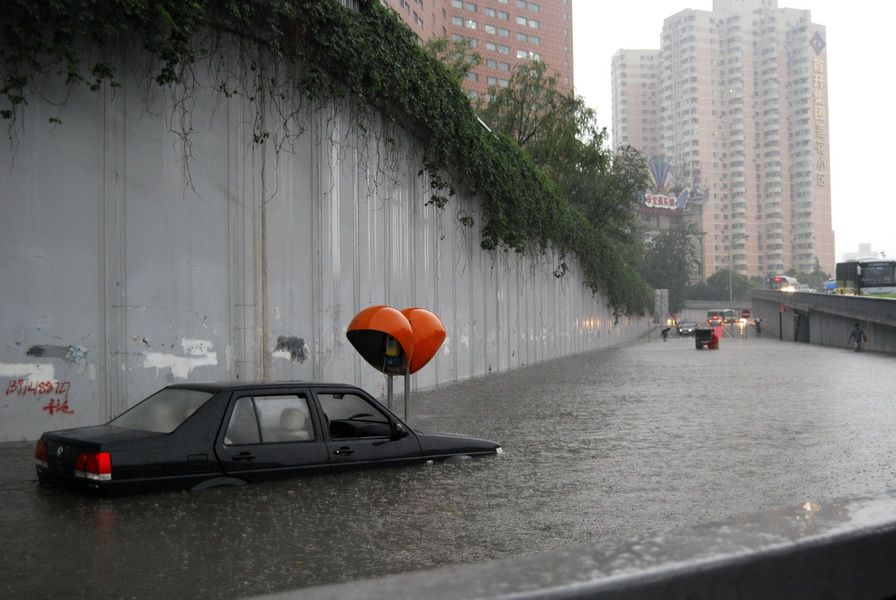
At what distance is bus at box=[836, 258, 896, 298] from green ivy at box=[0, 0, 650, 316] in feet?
128

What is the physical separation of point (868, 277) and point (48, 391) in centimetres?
5878

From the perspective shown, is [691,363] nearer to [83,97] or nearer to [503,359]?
[503,359]

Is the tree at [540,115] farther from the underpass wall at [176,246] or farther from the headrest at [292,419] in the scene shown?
the headrest at [292,419]

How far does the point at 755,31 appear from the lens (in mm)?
186375

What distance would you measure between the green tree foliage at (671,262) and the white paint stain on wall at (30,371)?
12784cm

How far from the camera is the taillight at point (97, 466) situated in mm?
7594

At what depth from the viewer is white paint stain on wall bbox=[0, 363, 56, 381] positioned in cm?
1190

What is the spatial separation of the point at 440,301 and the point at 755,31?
18238 centimetres

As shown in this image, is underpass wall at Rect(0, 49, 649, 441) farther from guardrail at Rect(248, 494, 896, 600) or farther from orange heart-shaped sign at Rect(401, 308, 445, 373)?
guardrail at Rect(248, 494, 896, 600)

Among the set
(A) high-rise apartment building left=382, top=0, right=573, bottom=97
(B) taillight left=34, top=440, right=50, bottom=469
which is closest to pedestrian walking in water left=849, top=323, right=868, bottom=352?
(B) taillight left=34, top=440, right=50, bottom=469

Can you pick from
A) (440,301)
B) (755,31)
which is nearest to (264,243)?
(440,301)

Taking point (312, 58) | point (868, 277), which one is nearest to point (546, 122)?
point (868, 277)

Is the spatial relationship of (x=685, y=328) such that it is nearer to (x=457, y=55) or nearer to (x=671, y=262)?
(x=457, y=55)

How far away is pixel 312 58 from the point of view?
53.8 feet
